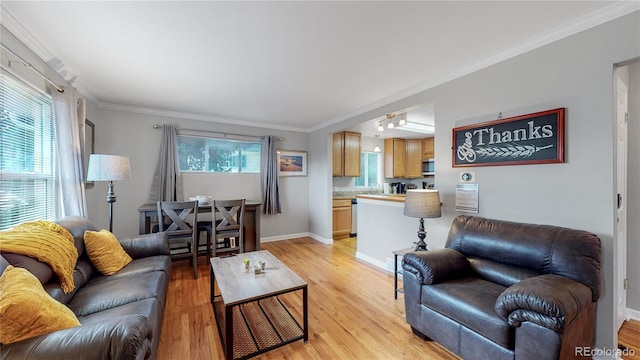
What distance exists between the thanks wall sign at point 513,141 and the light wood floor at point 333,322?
1.54 m

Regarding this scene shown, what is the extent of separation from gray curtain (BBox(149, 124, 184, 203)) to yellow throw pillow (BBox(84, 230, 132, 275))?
6.18 feet

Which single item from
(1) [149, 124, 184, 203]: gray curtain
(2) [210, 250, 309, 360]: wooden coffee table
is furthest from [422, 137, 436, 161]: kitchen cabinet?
(1) [149, 124, 184, 203]: gray curtain

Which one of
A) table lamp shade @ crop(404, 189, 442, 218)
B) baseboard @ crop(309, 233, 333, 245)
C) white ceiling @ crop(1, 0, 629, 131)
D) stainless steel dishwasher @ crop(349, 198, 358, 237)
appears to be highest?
white ceiling @ crop(1, 0, 629, 131)

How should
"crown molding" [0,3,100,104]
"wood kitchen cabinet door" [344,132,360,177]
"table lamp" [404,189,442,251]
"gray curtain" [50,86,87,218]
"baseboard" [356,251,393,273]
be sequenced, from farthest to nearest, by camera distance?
"wood kitchen cabinet door" [344,132,360,177], "baseboard" [356,251,393,273], "table lamp" [404,189,442,251], "gray curtain" [50,86,87,218], "crown molding" [0,3,100,104]

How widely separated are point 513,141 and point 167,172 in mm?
4507

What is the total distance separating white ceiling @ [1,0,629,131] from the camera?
1.65 m

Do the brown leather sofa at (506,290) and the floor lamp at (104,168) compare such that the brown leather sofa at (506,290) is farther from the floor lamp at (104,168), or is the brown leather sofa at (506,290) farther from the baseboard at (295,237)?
the floor lamp at (104,168)

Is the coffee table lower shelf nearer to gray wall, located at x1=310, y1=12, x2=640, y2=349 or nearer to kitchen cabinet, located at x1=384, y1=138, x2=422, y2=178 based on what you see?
gray wall, located at x1=310, y1=12, x2=640, y2=349

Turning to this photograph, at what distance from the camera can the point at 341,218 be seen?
543 centimetres

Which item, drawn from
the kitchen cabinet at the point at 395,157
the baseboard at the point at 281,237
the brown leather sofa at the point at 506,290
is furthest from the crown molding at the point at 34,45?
the kitchen cabinet at the point at 395,157

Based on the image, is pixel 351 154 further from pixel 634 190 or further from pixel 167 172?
pixel 634 190

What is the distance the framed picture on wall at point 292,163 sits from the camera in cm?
515

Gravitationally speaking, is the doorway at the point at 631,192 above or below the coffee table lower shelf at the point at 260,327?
above

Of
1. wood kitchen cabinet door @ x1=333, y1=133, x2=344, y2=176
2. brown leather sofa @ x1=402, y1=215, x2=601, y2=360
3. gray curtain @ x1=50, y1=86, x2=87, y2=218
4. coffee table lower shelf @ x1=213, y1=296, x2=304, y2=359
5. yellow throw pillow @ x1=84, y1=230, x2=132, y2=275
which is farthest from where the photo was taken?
wood kitchen cabinet door @ x1=333, y1=133, x2=344, y2=176
